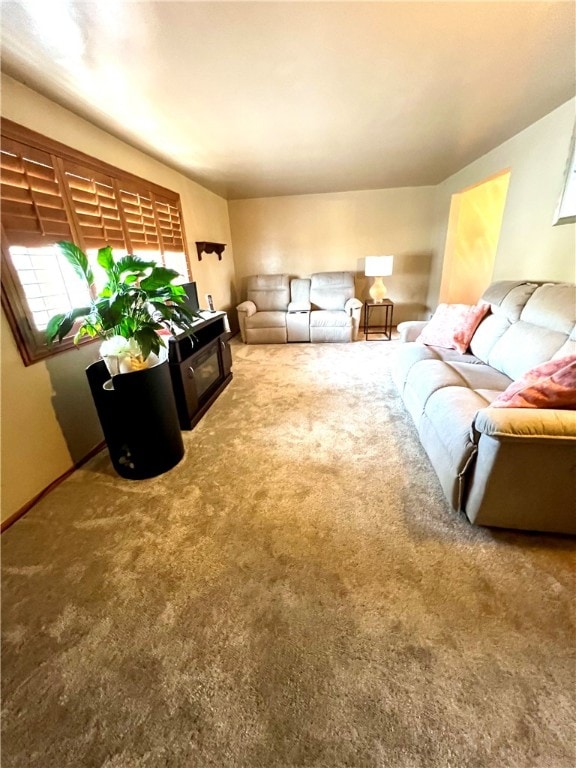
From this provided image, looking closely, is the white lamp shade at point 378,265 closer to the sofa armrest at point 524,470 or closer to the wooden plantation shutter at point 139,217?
the wooden plantation shutter at point 139,217

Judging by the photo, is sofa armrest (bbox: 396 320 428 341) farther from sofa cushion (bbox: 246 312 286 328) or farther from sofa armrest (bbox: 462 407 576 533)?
sofa cushion (bbox: 246 312 286 328)

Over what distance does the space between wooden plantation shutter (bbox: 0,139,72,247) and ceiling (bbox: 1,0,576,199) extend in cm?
37

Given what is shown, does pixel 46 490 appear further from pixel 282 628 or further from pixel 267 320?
pixel 267 320

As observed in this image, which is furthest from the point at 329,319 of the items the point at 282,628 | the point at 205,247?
the point at 282,628

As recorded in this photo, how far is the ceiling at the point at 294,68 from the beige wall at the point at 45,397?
0.10 m

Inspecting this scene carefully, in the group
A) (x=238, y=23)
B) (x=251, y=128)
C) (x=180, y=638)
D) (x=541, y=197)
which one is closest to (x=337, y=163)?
(x=251, y=128)

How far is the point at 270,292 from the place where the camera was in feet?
15.7

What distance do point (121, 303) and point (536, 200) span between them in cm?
328

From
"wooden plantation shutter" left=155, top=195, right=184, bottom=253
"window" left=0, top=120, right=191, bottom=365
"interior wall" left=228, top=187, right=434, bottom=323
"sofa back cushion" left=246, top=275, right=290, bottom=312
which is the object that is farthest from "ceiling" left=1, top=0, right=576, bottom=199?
"sofa back cushion" left=246, top=275, right=290, bottom=312

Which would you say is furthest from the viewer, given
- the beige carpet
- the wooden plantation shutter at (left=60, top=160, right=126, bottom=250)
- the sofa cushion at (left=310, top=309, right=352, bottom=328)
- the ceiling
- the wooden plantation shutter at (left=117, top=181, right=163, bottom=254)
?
the sofa cushion at (left=310, top=309, right=352, bottom=328)

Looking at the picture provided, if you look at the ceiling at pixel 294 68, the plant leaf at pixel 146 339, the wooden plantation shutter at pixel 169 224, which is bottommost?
the plant leaf at pixel 146 339

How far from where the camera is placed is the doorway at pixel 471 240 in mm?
3932

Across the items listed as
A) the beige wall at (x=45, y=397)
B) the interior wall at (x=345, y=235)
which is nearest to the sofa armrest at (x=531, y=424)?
the beige wall at (x=45, y=397)

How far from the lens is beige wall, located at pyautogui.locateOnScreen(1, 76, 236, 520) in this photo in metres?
1.57
